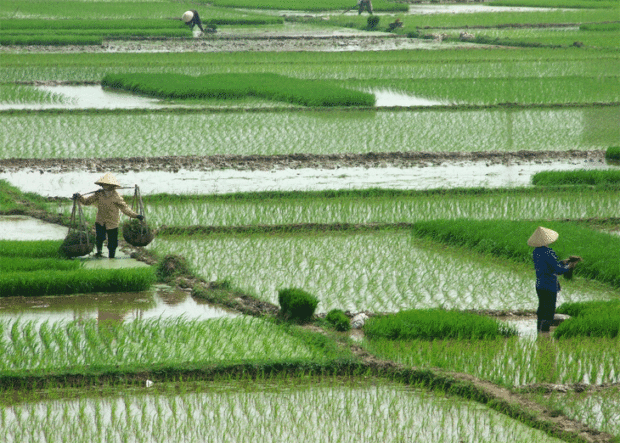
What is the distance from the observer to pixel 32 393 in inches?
181

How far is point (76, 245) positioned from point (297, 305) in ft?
7.00

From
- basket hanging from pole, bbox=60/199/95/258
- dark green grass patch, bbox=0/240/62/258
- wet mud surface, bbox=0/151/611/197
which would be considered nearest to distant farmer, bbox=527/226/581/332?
basket hanging from pole, bbox=60/199/95/258

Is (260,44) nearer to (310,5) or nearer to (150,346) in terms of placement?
(310,5)

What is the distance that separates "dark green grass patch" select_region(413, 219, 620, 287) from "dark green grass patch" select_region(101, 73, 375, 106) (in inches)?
274

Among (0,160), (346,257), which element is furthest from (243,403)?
(0,160)

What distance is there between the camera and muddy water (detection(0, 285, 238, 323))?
586cm

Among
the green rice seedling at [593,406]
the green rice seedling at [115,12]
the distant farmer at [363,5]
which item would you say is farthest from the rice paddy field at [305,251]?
the distant farmer at [363,5]

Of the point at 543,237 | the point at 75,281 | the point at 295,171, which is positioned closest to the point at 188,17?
the point at 295,171

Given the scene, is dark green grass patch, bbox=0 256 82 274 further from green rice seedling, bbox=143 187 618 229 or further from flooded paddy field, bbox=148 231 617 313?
green rice seedling, bbox=143 187 618 229

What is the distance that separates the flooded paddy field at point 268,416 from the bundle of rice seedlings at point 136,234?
260cm

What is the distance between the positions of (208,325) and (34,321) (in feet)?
3.57

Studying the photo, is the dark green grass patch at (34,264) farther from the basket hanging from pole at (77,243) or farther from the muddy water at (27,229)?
the muddy water at (27,229)

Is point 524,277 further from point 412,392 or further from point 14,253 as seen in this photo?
point 14,253

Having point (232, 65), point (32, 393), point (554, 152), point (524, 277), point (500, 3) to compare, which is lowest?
point (32, 393)
